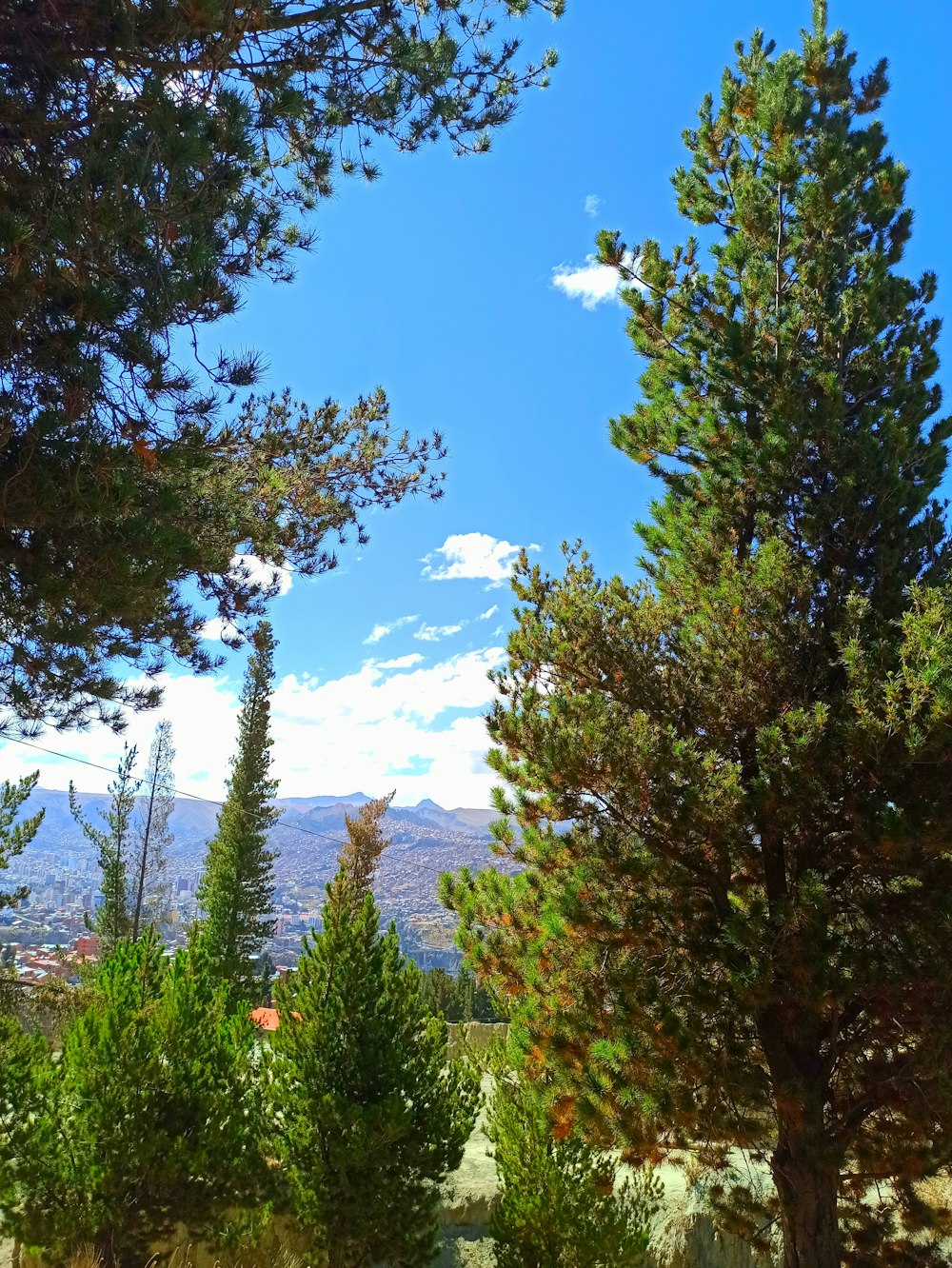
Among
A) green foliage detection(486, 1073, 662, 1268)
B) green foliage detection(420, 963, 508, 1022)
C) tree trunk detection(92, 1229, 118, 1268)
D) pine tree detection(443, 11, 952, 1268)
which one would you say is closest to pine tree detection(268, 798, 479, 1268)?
green foliage detection(486, 1073, 662, 1268)

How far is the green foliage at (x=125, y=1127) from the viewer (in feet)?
23.7

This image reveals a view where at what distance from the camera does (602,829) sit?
5.50 m

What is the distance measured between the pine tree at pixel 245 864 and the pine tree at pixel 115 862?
2.53 m

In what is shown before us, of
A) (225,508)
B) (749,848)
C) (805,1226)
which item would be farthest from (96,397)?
(805,1226)

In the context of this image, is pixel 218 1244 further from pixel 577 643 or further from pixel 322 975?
pixel 577 643

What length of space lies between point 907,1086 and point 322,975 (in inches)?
208

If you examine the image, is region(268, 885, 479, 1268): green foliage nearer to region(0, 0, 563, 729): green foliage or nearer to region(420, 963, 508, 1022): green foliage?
region(0, 0, 563, 729): green foliage

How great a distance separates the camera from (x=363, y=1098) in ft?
25.8

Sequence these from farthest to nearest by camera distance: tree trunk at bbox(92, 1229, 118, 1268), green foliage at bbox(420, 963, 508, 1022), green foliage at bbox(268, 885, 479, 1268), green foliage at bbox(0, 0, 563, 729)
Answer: green foliage at bbox(420, 963, 508, 1022)
green foliage at bbox(268, 885, 479, 1268)
tree trunk at bbox(92, 1229, 118, 1268)
green foliage at bbox(0, 0, 563, 729)

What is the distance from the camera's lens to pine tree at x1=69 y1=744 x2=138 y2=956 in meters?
24.8

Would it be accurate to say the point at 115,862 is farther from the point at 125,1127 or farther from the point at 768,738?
the point at 768,738

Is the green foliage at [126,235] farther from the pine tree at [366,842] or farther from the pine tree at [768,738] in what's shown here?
the pine tree at [366,842]

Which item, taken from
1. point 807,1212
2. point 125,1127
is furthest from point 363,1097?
point 807,1212

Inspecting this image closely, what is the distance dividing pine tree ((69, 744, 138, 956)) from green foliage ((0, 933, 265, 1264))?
1754cm
